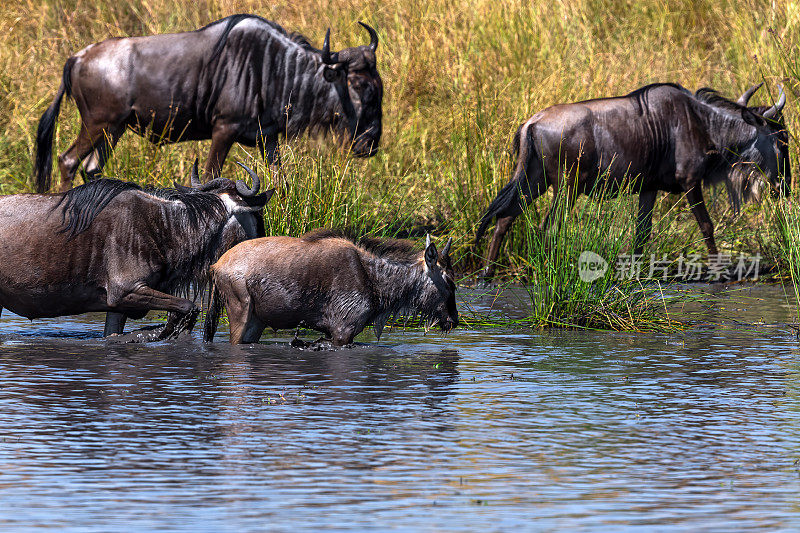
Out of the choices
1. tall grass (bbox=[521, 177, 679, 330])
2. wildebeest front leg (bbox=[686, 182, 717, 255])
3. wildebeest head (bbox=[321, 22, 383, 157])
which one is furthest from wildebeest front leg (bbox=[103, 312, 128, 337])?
wildebeest front leg (bbox=[686, 182, 717, 255])

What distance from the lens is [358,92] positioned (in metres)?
13.5

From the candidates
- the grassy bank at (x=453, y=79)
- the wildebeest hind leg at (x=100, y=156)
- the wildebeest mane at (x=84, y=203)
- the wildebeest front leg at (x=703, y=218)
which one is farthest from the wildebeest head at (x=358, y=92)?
the wildebeest mane at (x=84, y=203)

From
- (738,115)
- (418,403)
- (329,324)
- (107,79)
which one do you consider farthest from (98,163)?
(418,403)

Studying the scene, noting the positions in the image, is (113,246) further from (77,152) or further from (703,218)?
(703,218)

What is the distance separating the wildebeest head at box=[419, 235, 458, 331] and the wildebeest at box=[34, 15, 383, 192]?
4046 millimetres

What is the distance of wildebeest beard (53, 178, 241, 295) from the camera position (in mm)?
8914

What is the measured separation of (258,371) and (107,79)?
605cm

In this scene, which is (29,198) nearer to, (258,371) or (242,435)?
(258,371)

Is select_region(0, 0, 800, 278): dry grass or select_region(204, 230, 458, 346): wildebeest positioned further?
select_region(0, 0, 800, 278): dry grass

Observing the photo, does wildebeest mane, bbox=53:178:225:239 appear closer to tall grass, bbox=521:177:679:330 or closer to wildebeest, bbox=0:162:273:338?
wildebeest, bbox=0:162:273:338

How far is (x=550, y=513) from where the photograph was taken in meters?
4.75

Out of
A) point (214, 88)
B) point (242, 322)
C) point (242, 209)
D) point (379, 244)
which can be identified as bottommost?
point (242, 322)

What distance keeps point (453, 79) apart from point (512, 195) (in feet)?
13.8

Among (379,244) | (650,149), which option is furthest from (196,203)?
(650,149)
